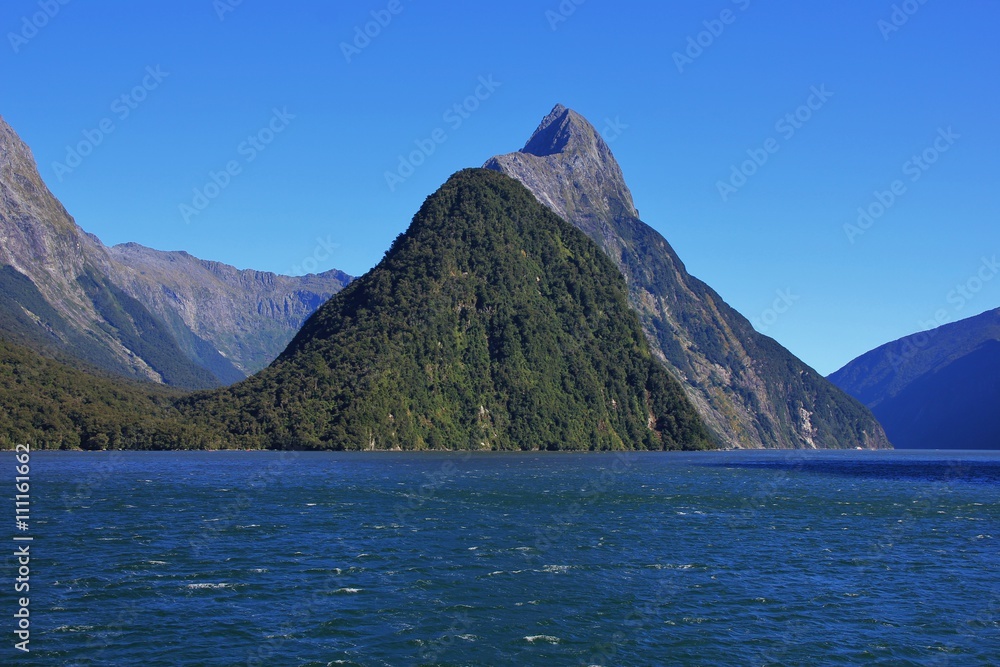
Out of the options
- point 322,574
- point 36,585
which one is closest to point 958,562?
point 322,574

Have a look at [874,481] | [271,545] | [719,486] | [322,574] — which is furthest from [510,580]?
[874,481]

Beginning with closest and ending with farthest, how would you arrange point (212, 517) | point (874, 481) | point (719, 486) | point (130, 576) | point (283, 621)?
point (283, 621), point (130, 576), point (212, 517), point (719, 486), point (874, 481)

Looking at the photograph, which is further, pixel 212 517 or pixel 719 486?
pixel 719 486

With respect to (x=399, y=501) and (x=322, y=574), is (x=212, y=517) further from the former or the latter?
(x=322, y=574)

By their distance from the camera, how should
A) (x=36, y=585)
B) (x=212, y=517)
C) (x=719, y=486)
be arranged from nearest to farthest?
(x=36, y=585) → (x=212, y=517) → (x=719, y=486)

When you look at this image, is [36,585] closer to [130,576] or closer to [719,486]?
[130,576]

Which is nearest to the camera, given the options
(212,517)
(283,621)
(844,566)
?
(283,621)
